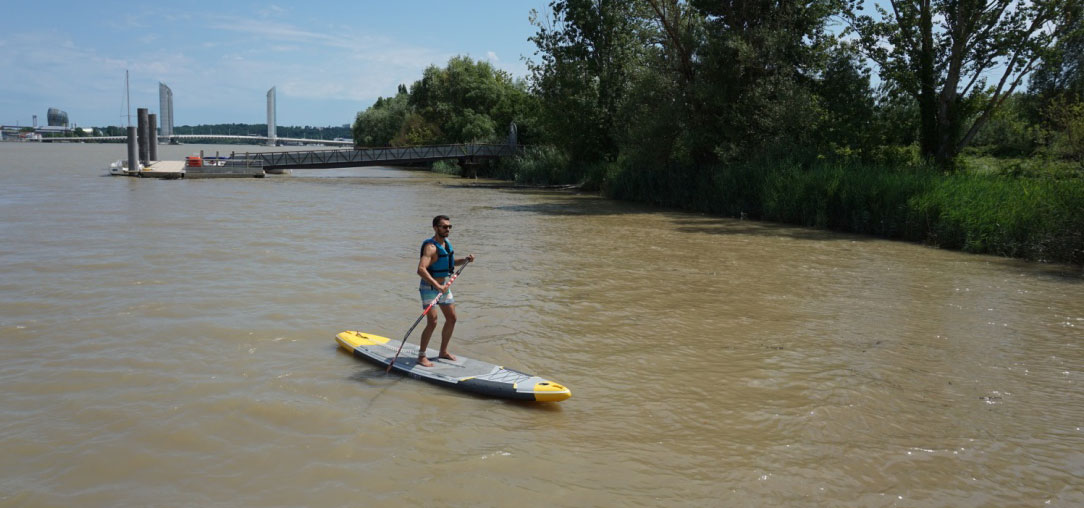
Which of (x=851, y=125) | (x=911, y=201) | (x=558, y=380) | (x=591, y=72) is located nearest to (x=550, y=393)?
(x=558, y=380)

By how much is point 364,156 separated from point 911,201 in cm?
3775

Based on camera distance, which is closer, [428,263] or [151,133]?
[428,263]

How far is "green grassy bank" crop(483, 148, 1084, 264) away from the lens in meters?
16.4

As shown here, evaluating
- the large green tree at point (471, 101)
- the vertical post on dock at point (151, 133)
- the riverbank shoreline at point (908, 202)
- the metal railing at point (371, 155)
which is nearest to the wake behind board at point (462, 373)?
the riverbank shoreline at point (908, 202)

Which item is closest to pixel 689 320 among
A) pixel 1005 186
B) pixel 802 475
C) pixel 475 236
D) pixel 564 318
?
pixel 564 318

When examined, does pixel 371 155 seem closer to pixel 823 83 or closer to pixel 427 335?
pixel 823 83

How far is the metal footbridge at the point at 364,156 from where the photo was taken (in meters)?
47.2

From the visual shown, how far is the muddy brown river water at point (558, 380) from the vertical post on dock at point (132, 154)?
29.9 metres

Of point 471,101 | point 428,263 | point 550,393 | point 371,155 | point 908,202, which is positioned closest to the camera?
point 550,393

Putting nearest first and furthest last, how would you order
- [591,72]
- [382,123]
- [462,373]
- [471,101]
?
[462,373], [591,72], [471,101], [382,123]

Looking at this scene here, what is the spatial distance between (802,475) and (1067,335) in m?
6.80

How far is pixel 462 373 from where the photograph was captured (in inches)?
291

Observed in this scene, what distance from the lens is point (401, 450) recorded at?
5855mm

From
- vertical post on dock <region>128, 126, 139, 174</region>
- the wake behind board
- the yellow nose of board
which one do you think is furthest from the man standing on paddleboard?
vertical post on dock <region>128, 126, 139, 174</region>
